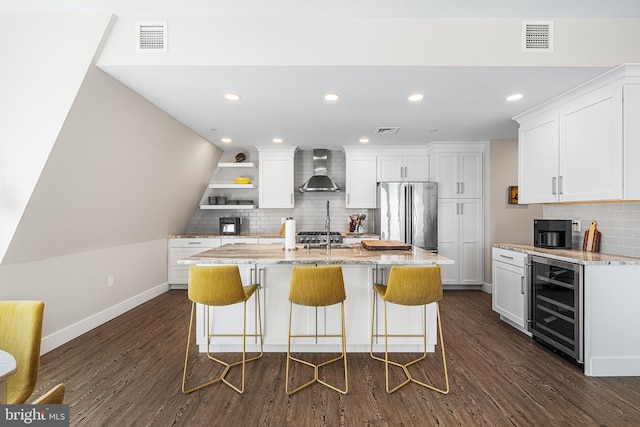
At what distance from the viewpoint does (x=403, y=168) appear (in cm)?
533

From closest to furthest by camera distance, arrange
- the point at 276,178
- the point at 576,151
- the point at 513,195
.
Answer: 1. the point at 576,151
2. the point at 513,195
3. the point at 276,178

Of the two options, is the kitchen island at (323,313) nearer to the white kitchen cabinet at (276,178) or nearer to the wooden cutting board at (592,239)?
the wooden cutting board at (592,239)

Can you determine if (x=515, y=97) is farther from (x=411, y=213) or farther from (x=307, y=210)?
(x=307, y=210)

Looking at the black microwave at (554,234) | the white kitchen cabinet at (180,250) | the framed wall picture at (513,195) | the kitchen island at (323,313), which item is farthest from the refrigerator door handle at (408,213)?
the white kitchen cabinet at (180,250)

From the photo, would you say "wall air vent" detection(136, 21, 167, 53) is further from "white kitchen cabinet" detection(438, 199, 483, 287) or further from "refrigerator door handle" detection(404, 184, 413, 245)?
"white kitchen cabinet" detection(438, 199, 483, 287)

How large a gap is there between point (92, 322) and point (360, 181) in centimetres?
420

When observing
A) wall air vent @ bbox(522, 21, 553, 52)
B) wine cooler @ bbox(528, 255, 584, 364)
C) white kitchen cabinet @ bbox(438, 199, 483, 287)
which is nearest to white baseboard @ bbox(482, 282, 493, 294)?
white kitchen cabinet @ bbox(438, 199, 483, 287)

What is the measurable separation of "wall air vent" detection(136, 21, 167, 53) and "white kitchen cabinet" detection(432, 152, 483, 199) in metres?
4.14

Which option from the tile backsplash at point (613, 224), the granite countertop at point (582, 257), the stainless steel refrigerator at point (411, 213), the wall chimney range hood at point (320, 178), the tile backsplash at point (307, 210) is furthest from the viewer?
the tile backsplash at point (307, 210)

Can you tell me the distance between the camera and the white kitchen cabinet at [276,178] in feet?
17.8

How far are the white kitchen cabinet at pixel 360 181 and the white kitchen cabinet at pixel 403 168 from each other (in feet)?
0.51

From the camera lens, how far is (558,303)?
2826mm

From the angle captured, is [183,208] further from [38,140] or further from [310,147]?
[38,140]

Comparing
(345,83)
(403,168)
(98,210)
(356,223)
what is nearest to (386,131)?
(403,168)
